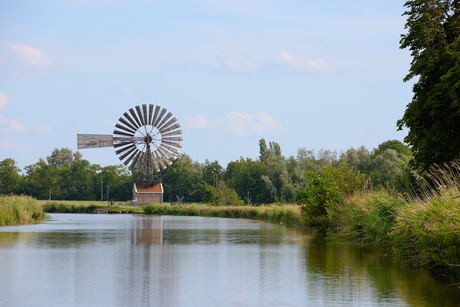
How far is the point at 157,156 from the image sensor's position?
9262 cm

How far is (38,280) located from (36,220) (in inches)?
1520

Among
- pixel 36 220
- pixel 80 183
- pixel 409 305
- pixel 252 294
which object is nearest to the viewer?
pixel 409 305

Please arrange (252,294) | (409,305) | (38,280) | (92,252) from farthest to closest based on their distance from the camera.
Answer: (92,252), (38,280), (252,294), (409,305)

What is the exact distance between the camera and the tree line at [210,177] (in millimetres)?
95562

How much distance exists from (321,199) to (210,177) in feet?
287

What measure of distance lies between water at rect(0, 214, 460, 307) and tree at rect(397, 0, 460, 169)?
568cm

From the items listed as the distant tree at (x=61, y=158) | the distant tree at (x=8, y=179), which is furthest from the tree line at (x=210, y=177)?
the distant tree at (x=61, y=158)

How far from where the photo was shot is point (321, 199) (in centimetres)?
3594

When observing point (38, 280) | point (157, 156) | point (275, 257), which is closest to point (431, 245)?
point (275, 257)

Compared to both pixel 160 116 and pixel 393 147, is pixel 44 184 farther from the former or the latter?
pixel 393 147

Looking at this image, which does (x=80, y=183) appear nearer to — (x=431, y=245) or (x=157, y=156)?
(x=157, y=156)

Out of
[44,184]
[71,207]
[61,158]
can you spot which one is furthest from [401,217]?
[61,158]

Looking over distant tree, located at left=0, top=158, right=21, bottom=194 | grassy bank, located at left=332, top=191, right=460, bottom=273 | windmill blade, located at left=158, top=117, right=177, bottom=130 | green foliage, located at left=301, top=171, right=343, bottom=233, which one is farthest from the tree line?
grassy bank, located at left=332, top=191, right=460, bottom=273

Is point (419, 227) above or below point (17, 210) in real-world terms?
below
